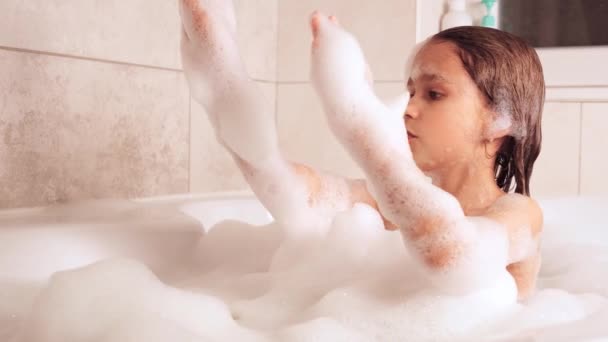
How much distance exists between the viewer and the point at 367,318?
0.95 meters

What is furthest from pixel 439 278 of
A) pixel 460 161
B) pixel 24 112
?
pixel 24 112

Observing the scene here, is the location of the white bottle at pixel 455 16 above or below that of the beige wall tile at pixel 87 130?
above

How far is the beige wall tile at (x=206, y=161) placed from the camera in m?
1.80

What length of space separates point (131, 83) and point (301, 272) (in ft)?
2.16

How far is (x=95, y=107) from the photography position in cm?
146

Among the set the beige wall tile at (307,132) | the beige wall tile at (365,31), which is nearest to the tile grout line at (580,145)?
the beige wall tile at (365,31)

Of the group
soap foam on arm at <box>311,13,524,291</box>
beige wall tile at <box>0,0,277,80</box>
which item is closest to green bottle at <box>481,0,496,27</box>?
beige wall tile at <box>0,0,277,80</box>

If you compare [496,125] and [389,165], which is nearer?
[389,165]

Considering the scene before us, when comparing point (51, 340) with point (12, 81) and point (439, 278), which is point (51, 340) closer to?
point (439, 278)

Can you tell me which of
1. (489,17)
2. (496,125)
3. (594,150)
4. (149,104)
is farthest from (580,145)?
(149,104)

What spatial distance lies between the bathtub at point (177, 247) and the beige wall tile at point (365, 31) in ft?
1.83

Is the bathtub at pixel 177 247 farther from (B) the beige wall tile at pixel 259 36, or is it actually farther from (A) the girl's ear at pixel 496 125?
(B) the beige wall tile at pixel 259 36

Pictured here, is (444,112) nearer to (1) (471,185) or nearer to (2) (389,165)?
(1) (471,185)

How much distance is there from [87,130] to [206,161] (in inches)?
18.0
